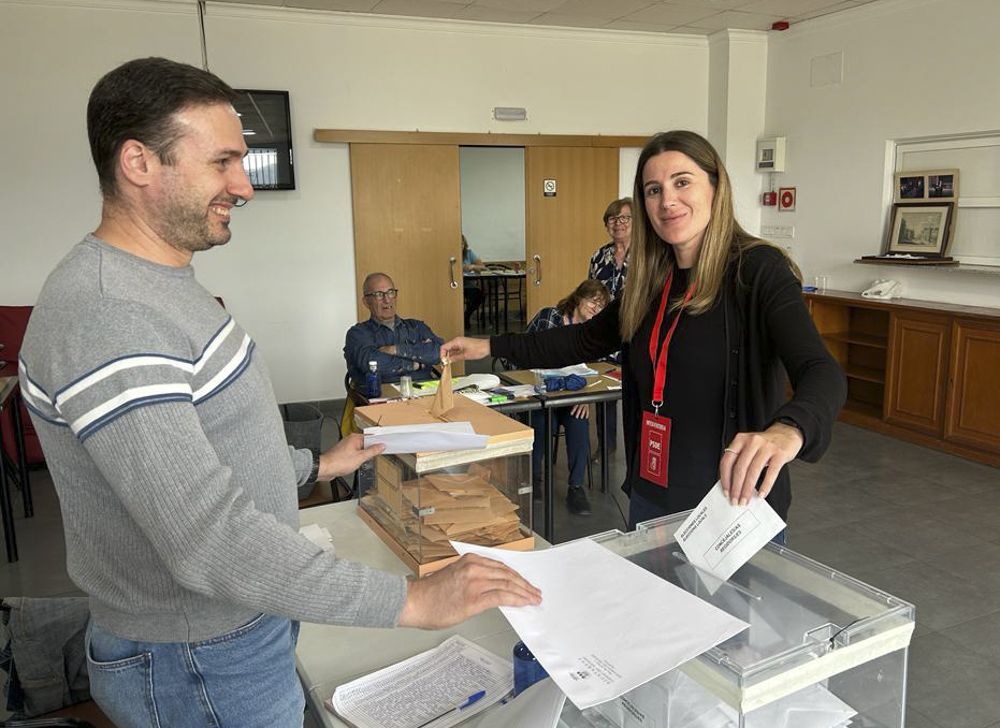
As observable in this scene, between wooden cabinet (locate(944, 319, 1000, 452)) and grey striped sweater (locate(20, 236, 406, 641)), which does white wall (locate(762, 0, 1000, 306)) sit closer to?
wooden cabinet (locate(944, 319, 1000, 452))

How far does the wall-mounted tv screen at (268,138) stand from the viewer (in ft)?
18.8

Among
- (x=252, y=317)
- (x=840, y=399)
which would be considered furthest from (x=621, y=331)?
(x=252, y=317)

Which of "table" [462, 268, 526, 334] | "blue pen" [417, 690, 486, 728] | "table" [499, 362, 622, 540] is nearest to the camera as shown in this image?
Answer: "blue pen" [417, 690, 486, 728]

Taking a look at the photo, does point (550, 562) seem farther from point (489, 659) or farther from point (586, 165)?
point (586, 165)

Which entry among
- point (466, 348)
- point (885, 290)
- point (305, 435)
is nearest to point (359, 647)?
point (466, 348)

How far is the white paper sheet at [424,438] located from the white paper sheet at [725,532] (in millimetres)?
630

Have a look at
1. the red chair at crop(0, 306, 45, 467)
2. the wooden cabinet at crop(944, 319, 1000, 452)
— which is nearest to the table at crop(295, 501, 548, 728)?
the red chair at crop(0, 306, 45, 467)

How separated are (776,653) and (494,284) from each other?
9.63 m

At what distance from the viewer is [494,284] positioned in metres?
10.4

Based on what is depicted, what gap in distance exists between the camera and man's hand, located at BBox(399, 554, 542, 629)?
93 cm

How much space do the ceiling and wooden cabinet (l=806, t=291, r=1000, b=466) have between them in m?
2.33

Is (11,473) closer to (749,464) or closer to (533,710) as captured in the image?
(533,710)

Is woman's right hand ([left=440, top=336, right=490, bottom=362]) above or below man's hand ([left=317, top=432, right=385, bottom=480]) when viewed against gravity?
above

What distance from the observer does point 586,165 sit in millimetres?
6867
